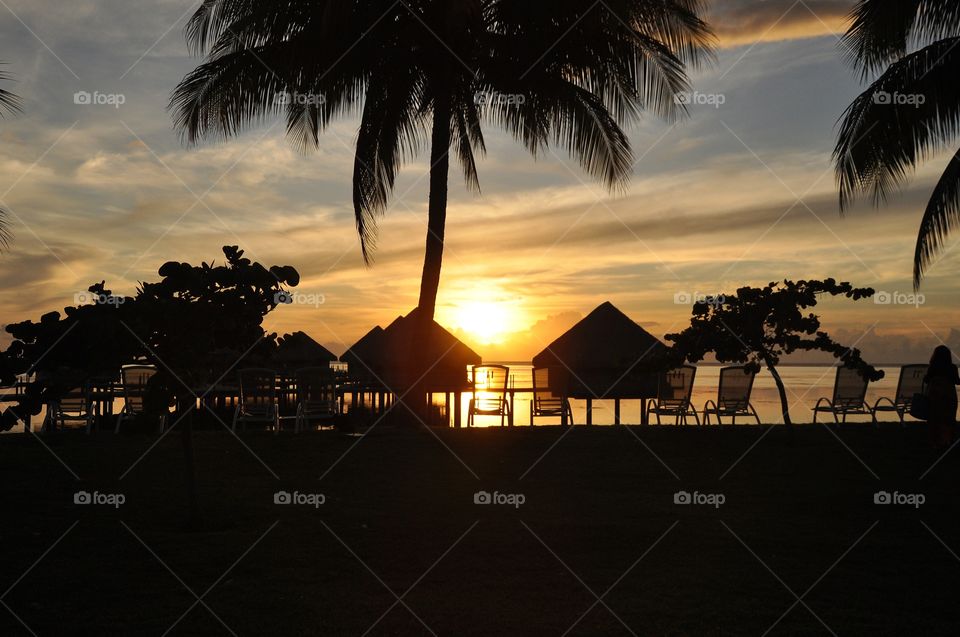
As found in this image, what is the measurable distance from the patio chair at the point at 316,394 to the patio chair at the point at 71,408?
3.32 meters

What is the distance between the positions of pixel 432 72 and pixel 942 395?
28.7ft

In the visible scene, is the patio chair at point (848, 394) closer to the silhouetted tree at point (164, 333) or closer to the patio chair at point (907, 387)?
the patio chair at point (907, 387)

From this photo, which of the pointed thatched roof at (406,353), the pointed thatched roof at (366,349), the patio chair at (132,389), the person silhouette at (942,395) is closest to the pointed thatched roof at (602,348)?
the pointed thatched roof at (406,353)

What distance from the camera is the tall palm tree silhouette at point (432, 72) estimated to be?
46.3 feet

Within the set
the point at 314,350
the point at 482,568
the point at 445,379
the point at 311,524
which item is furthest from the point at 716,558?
the point at 314,350

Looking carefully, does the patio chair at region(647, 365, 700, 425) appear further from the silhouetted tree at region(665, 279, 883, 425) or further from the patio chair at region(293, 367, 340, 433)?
the patio chair at region(293, 367, 340, 433)

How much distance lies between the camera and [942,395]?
12414mm

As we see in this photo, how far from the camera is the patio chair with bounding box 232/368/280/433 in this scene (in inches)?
557

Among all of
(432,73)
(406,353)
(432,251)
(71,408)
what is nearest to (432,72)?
(432,73)

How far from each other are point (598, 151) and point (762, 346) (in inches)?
163

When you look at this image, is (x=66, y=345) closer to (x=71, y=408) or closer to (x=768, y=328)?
(x=71, y=408)

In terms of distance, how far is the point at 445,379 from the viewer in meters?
22.8

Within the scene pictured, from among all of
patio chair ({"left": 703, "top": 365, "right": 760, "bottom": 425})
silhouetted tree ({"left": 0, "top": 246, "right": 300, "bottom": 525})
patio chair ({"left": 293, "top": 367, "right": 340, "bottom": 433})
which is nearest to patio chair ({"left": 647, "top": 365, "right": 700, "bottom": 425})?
patio chair ({"left": 703, "top": 365, "right": 760, "bottom": 425})

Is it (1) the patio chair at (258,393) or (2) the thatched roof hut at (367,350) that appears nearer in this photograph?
(1) the patio chair at (258,393)
